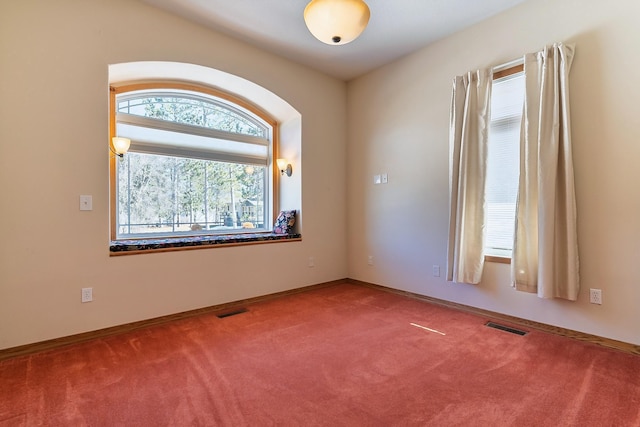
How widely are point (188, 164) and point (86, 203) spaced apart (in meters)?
1.37

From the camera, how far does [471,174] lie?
3.09 m

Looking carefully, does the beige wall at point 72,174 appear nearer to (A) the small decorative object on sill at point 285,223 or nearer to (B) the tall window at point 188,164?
(B) the tall window at point 188,164

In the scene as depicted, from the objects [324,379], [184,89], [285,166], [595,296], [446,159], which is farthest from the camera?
[285,166]

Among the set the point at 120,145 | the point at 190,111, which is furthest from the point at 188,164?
the point at 120,145

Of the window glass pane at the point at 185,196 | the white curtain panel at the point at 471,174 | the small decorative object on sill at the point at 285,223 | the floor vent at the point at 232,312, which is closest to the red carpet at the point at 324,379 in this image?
the floor vent at the point at 232,312

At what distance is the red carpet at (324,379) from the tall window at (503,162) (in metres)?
0.92

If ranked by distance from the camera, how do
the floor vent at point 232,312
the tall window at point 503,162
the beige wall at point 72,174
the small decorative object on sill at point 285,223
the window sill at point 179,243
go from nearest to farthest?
the beige wall at point 72,174
the window sill at point 179,243
the tall window at point 503,162
the floor vent at point 232,312
the small decorative object on sill at point 285,223

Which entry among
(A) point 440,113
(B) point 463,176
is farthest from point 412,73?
(B) point 463,176

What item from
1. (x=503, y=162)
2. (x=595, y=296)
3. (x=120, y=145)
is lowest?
(x=595, y=296)

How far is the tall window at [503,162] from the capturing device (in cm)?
295

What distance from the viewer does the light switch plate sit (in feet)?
8.46

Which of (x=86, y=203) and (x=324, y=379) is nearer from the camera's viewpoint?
(x=324, y=379)

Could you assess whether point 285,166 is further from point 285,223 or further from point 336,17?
point 336,17

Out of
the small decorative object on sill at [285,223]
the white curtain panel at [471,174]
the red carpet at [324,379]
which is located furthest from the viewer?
the small decorative object on sill at [285,223]
